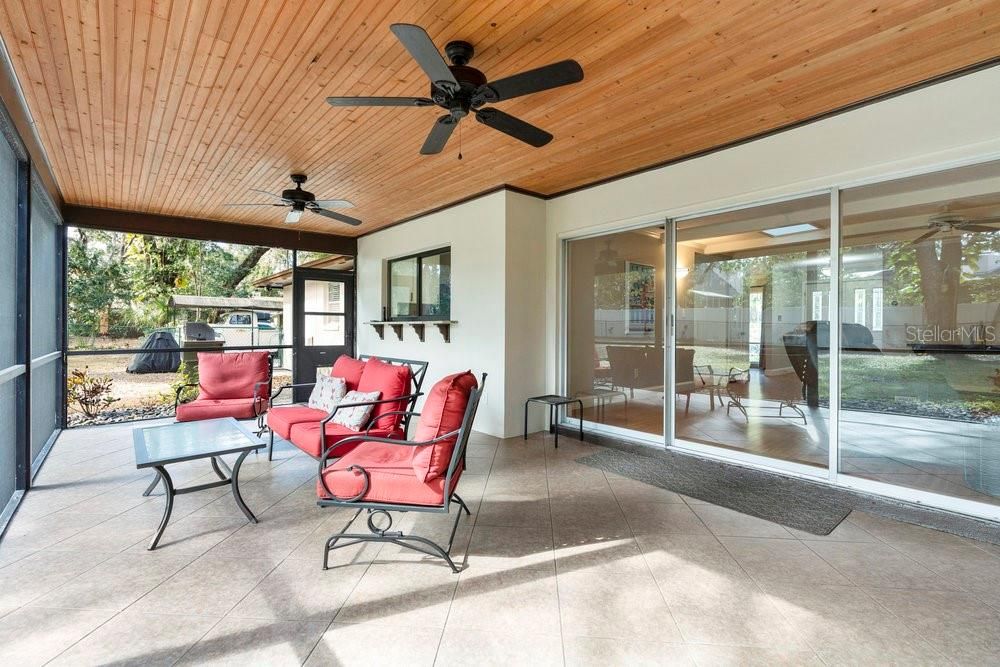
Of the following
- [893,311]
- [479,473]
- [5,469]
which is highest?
[893,311]

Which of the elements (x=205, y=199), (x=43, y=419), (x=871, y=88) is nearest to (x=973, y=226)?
(x=871, y=88)

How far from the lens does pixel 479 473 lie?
376cm

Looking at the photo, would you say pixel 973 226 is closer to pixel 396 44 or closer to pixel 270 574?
pixel 396 44

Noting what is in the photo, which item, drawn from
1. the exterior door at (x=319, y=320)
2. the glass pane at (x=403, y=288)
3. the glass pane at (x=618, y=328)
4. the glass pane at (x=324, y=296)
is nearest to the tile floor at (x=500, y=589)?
the glass pane at (x=618, y=328)

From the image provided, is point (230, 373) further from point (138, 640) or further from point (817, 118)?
point (817, 118)

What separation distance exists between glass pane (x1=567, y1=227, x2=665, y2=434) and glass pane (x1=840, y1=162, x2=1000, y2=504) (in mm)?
1509

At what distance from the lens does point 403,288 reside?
6688mm

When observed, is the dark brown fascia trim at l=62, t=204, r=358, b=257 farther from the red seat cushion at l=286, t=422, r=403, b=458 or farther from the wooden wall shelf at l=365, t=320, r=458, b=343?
the red seat cushion at l=286, t=422, r=403, b=458

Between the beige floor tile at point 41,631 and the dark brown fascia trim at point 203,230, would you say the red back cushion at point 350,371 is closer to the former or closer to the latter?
the beige floor tile at point 41,631

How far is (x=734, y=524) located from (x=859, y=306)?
1.75 m

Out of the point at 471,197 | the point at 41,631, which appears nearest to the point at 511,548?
the point at 41,631

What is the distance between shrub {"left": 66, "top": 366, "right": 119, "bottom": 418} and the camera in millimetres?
5586

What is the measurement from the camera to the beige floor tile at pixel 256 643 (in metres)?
1.64

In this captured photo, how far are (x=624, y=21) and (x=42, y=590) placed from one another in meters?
3.76
